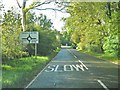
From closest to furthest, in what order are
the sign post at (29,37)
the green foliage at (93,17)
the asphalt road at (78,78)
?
the asphalt road at (78,78) → the sign post at (29,37) → the green foliage at (93,17)

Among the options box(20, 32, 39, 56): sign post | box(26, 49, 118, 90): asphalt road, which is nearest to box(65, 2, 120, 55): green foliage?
box(20, 32, 39, 56): sign post

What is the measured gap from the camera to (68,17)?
2090 inches

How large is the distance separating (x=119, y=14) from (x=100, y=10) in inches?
504

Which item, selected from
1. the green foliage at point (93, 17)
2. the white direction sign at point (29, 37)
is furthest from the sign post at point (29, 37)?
the green foliage at point (93, 17)

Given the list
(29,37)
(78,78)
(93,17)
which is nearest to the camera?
(78,78)

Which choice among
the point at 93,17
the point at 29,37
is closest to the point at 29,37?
the point at 29,37

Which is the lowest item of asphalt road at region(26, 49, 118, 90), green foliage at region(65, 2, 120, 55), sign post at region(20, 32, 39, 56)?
asphalt road at region(26, 49, 118, 90)

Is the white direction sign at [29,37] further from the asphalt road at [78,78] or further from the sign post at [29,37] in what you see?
the asphalt road at [78,78]

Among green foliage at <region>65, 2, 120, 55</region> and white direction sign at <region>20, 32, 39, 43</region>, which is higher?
green foliage at <region>65, 2, 120, 55</region>

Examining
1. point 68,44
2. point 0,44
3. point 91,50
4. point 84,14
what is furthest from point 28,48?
point 68,44

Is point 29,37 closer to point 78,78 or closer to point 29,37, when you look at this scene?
point 29,37

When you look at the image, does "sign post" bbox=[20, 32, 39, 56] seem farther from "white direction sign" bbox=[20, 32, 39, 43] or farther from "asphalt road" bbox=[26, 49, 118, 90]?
"asphalt road" bbox=[26, 49, 118, 90]

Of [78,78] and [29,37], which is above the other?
[29,37]

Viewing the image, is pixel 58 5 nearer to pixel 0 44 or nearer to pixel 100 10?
pixel 100 10
